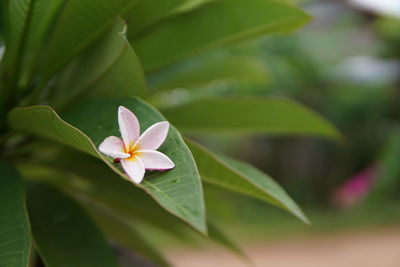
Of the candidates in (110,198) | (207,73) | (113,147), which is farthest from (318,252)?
(113,147)

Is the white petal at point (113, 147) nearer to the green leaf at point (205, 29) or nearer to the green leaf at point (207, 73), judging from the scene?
the green leaf at point (205, 29)

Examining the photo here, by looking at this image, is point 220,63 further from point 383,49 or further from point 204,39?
point 383,49

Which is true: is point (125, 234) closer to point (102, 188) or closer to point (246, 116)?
point (102, 188)

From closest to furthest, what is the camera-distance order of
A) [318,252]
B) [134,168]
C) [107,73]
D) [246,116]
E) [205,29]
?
1. [134,168]
2. [107,73]
3. [205,29]
4. [246,116]
5. [318,252]

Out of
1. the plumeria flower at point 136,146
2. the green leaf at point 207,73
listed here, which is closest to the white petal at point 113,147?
the plumeria flower at point 136,146

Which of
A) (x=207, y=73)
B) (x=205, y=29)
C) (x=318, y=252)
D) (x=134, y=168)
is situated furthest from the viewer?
(x=318, y=252)

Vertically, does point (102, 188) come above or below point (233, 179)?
below
